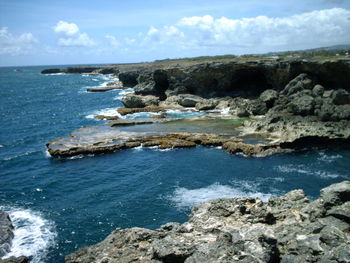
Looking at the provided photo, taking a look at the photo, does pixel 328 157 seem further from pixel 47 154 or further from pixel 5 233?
pixel 47 154

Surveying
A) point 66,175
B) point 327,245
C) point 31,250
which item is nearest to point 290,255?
point 327,245

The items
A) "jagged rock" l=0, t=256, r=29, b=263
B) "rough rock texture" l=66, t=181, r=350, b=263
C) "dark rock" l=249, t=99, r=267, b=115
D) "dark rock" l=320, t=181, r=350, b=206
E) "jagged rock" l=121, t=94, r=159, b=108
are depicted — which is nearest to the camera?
"rough rock texture" l=66, t=181, r=350, b=263

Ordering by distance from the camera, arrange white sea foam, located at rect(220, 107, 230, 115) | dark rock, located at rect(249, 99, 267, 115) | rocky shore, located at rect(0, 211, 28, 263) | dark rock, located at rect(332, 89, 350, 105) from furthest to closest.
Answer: white sea foam, located at rect(220, 107, 230, 115), dark rock, located at rect(249, 99, 267, 115), dark rock, located at rect(332, 89, 350, 105), rocky shore, located at rect(0, 211, 28, 263)

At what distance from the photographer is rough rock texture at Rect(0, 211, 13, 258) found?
67.5 ft

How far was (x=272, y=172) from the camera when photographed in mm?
32500

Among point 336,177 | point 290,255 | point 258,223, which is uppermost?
point 290,255

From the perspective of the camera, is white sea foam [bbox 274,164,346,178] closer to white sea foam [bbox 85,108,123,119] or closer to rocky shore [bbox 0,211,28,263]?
rocky shore [bbox 0,211,28,263]

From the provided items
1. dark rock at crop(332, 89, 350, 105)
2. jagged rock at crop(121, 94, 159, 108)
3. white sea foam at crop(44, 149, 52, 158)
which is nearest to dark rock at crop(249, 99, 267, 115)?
dark rock at crop(332, 89, 350, 105)

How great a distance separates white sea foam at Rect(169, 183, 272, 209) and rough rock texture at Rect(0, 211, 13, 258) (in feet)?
40.9

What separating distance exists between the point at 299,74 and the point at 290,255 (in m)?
56.6

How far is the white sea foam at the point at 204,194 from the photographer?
87.2ft

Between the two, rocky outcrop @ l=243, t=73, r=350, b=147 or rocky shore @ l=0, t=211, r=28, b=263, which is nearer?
rocky shore @ l=0, t=211, r=28, b=263

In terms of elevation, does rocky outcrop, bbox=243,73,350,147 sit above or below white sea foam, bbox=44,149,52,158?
above

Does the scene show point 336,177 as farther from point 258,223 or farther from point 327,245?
point 327,245
